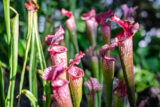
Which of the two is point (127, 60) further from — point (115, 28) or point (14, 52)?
point (115, 28)

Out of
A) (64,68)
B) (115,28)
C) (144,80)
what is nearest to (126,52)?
(64,68)

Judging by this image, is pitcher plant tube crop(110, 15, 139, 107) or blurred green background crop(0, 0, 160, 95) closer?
pitcher plant tube crop(110, 15, 139, 107)

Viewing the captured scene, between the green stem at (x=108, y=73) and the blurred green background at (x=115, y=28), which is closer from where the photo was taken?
the green stem at (x=108, y=73)

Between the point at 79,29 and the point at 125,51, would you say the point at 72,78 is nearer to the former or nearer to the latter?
the point at 125,51

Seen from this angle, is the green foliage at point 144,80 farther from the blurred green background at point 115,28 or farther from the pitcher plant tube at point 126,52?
the pitcher plant tube at point 126,52

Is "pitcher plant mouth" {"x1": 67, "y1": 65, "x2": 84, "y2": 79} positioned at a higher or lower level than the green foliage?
higher

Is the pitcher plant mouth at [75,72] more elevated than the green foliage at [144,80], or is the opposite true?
the pitcher plant mouth at [75,72]

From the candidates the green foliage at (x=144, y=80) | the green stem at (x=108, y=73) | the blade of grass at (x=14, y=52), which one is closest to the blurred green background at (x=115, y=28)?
the green foliage at (x=144, y=80)

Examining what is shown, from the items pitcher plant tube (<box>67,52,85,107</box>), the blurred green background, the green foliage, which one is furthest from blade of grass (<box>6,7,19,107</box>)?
the green foliage

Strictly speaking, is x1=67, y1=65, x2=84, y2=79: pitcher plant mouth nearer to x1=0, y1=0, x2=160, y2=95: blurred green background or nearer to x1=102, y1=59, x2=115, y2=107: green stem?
x1=102, y1=59, x2=115, y2=107: green stem

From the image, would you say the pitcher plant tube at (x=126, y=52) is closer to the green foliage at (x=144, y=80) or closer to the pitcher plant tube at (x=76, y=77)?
the pitcher plant tube at (x=76, y=77)
